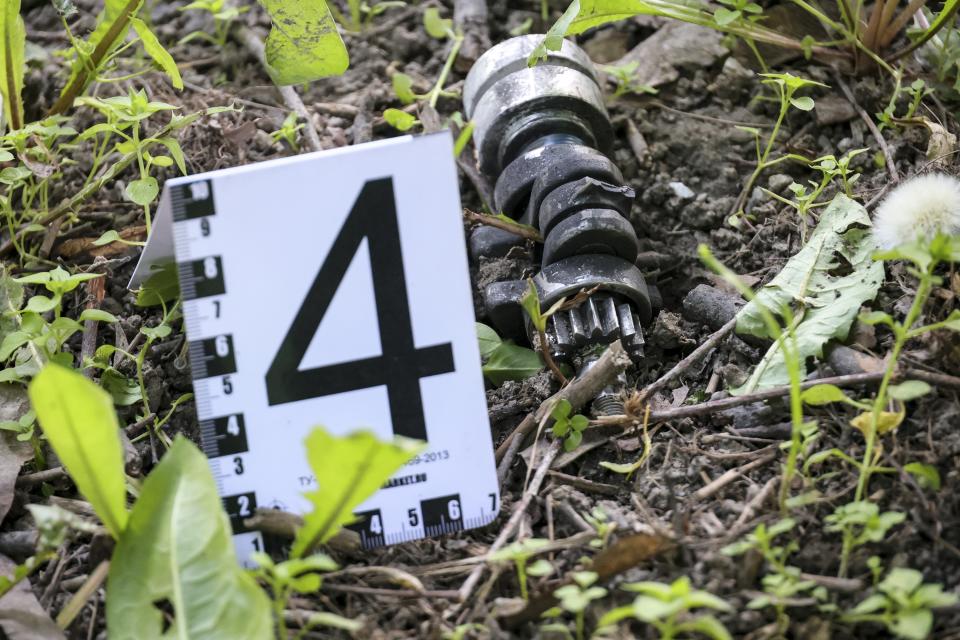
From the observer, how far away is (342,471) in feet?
3.67

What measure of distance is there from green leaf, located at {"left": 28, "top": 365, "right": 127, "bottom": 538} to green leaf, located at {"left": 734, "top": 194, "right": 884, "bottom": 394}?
88 cm

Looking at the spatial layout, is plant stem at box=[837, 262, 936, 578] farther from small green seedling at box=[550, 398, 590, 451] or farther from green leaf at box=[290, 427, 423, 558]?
green leaf at box=[290, 427, 423, 558]

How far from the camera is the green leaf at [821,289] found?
4.74 ft

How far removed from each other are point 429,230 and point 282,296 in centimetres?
22

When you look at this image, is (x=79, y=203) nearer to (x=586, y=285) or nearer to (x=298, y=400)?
(x=298, y=400)

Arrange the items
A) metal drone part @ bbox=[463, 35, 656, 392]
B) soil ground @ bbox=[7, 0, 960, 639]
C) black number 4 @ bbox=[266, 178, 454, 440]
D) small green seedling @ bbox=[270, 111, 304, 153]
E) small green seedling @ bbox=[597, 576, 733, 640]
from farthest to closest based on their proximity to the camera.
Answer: small green seedling @ bbox=[270, 111, 304, 153], metal drone part @ bbox=[463, 35, 656, 392], black number 4 @ bbox=[266, 178, 454, 440], soil ground @ bbox=[7, 0, 960, 639], small green seedling @ bbox=[597, 576, 733, 640]

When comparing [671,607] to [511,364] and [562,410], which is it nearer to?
[562,410]

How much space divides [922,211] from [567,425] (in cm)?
60

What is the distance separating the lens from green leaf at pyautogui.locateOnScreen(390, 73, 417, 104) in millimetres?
2020

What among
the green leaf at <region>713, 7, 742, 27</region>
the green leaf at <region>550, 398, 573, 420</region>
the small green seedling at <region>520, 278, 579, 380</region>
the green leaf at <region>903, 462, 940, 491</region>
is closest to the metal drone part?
the small green seedling at <region>520, 278, 579, 380</region>

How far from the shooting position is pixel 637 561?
3.96ft

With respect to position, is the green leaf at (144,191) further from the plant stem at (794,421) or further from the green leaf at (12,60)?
the plant stem at (794,421)

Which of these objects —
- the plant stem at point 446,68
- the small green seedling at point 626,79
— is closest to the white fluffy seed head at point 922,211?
the small green seedling at point 626,79

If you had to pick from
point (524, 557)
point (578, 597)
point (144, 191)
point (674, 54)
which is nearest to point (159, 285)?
point (144, 191)
